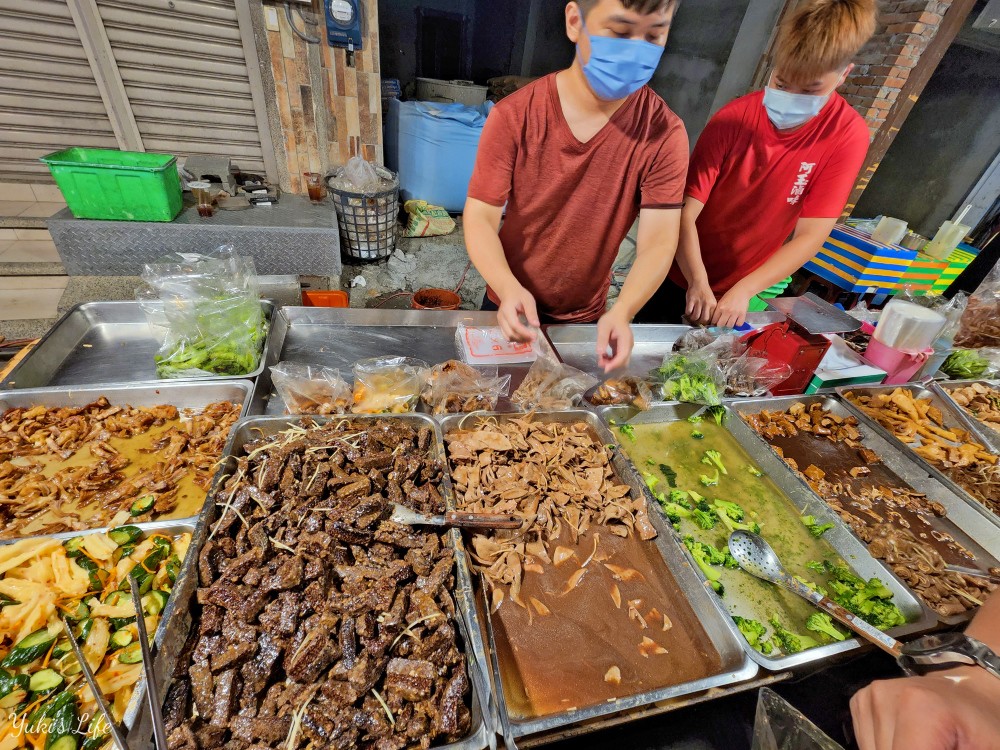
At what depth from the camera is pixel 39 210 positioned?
5.22m

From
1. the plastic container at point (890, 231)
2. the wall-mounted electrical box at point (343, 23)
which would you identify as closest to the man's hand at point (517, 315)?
the wall-mounted electrical box at point (343, 23)

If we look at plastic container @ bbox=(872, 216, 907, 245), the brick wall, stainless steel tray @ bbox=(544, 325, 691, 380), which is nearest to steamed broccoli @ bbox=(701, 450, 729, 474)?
stainless steel tray @ bbox=(544, 325, 691, 380)

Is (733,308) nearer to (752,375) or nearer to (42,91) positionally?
(752,375)

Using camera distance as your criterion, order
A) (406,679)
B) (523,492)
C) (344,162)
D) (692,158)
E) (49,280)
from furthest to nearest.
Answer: (344,162)
(49,280)
(692,158)
(523,492)
(406,679)

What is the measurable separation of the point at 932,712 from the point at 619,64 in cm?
243

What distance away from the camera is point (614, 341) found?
7.69ft

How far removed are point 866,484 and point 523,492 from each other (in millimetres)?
1974

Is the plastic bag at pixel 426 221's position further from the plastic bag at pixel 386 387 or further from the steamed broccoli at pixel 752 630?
the steamed broccoli at pixel 752 630

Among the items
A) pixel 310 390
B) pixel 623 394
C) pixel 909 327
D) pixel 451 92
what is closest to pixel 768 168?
pixel 909 327

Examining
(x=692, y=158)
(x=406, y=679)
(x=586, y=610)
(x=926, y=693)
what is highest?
(x=692, y=158)

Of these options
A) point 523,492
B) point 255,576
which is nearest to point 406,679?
point 255,576

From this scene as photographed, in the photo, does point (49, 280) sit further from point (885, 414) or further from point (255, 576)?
point (885, 414)

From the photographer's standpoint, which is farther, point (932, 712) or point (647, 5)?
point (647, 5)

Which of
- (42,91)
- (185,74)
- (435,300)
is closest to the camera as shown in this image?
(435,300)
